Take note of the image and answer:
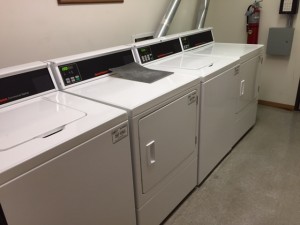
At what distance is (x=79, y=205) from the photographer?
1099 millimetres

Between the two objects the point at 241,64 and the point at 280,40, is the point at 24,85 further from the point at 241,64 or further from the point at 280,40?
the point at 280,40

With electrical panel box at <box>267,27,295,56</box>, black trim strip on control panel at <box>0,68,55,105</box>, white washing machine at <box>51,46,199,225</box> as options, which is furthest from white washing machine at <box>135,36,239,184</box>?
electrical panel box at <box>267,27,295,56</box>

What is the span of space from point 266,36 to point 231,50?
1.04 metres

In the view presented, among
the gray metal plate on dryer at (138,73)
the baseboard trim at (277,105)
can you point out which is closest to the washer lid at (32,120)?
the gray metal plate on dryer at (138,73)

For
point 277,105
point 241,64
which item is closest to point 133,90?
point 241,64

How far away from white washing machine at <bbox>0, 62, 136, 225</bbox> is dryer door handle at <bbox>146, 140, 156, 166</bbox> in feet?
0.48

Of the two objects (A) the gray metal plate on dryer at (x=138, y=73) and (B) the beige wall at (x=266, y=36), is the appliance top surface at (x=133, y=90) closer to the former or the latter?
(A) the gray metal plate on dryer at (x=138, y=73)

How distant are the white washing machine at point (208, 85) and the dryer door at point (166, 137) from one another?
15cm

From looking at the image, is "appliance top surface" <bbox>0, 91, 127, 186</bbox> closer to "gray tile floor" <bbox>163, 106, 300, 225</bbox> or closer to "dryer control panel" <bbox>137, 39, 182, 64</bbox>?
"dryer control panel" <bbox>137, 39, 182, 64</bbox>

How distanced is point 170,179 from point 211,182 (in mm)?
572

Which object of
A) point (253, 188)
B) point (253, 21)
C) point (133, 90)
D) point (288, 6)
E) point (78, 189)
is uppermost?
point (288, 6)

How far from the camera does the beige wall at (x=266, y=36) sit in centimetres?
309

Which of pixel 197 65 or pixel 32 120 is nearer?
pixel 32 120

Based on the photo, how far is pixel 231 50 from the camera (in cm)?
249
